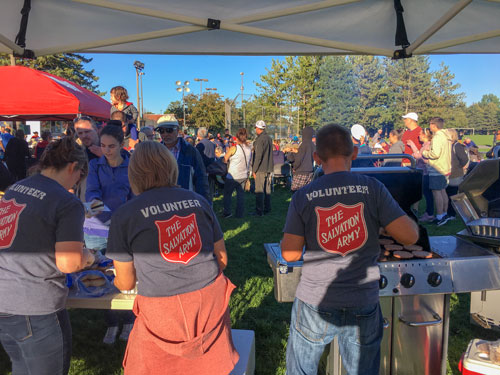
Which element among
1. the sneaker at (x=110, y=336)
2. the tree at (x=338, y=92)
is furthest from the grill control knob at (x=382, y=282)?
the tree at (x=338, y=92)

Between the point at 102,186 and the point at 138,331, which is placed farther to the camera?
the point at 102,186

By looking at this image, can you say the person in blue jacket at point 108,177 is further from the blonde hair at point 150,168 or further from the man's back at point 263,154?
the man's back at point 263,154

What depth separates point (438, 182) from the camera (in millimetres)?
6367

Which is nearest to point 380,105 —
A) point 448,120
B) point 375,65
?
point 375,65

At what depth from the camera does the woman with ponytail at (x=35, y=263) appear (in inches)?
63.8

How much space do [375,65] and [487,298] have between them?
5658cm

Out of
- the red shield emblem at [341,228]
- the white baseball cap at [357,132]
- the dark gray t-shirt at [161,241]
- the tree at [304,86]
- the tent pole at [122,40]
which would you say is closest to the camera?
the dark gray t-shirt at [161,241]

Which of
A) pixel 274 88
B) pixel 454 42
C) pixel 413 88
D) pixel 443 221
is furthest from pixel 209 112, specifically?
pixel 454 42

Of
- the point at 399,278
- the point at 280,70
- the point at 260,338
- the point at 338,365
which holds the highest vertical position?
the point at 280,70

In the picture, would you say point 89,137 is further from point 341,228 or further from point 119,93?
point 341,228

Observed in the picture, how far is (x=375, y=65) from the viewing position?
53062 mm

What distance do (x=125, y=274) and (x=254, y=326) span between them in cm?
202

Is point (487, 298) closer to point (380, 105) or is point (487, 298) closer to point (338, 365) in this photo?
point (338, 365)

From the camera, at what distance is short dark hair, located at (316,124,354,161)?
5.46 feet
